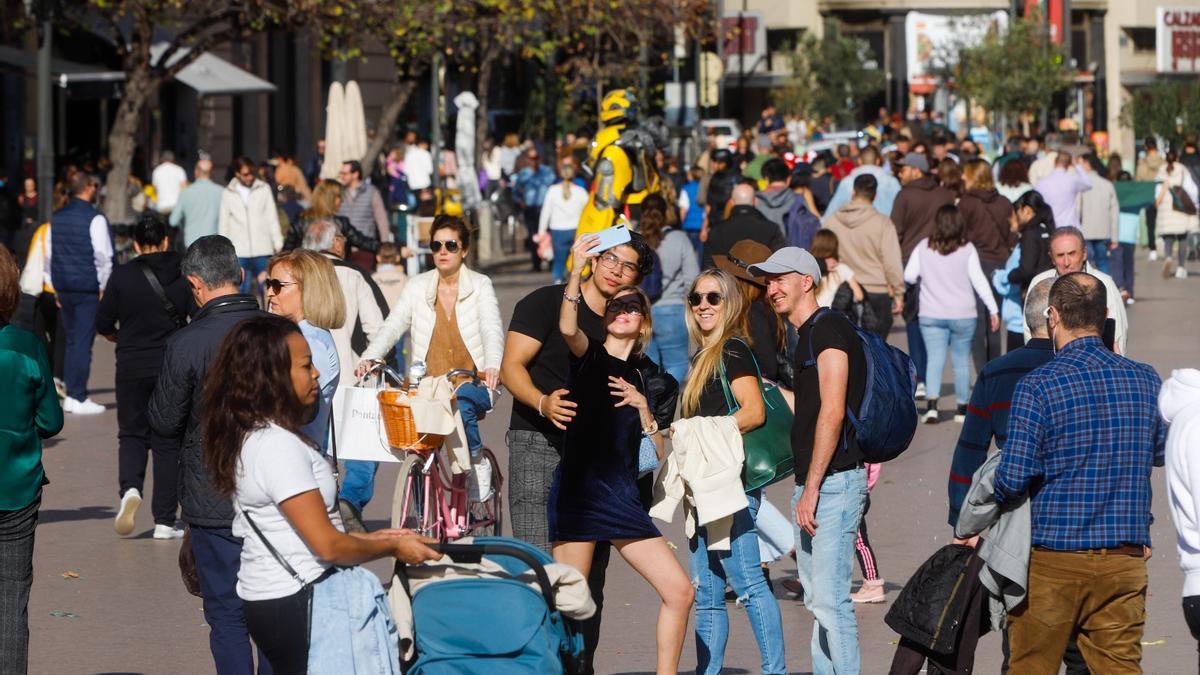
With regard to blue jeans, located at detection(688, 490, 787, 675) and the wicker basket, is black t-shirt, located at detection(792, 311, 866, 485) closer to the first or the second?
blue jeans, located at detection(688, 490, 787, 675)

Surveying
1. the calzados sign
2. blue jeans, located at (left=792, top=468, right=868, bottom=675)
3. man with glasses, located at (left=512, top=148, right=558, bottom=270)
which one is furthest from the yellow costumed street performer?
the calzados sign

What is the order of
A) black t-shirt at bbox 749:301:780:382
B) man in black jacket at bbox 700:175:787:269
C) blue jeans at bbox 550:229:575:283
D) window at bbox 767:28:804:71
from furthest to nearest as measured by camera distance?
window at bbox 767:28:804:71
blue jeans at bbox 550:229:575:283
man in black jacket at bbox 700:175:787:269
black t-shirt at bbox 749:301:780:382

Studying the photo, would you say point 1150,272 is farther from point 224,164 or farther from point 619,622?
point 619,622

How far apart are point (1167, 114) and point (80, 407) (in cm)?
3086

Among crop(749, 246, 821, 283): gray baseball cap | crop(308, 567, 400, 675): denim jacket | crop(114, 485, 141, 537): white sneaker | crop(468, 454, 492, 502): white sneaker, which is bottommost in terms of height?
crop(114, 485, 141, 537): white sneaker

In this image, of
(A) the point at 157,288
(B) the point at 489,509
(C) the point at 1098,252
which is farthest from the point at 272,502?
(C) the point at 1098,252

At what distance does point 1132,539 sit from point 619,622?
3040 mm

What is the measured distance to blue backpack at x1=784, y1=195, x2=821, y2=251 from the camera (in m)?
16.9

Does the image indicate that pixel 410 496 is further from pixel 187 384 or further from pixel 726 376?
pixel 187 384

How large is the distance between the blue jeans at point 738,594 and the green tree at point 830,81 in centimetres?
5834

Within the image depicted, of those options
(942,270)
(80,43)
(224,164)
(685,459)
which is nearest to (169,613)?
(685,459)

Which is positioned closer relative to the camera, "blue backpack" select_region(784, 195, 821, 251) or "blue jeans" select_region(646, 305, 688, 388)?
"blue jeans" select_region(646, 305, 688, 388)

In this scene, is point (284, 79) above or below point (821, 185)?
above

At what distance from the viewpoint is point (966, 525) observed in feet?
19.9
